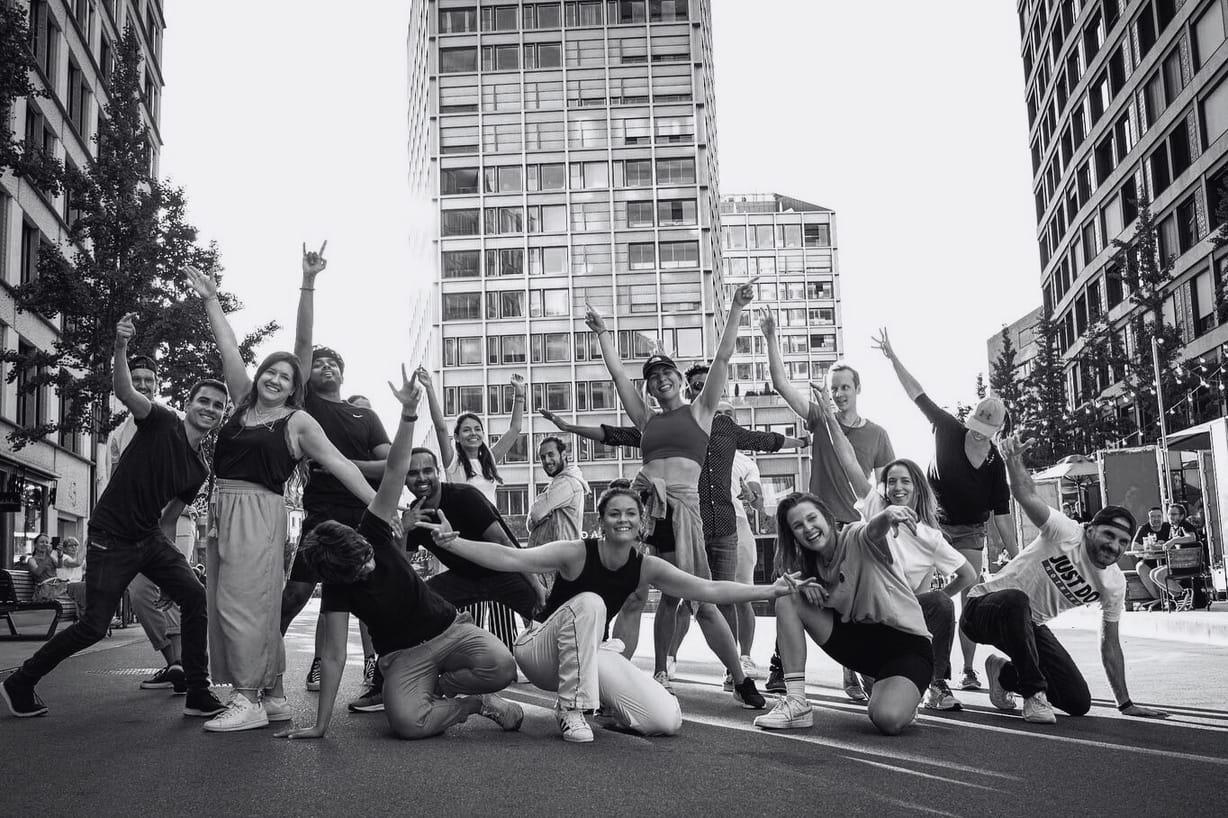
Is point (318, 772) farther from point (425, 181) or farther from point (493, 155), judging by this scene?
point (425, 181)

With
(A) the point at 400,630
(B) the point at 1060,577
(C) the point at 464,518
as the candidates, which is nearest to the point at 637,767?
(A) the point at 400,630

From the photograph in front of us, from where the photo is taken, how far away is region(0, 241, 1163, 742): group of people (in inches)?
229

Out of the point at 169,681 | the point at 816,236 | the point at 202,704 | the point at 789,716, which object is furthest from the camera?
the point at 816,236

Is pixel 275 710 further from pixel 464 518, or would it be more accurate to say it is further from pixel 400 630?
pixel 464 518

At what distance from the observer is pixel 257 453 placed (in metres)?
6.23

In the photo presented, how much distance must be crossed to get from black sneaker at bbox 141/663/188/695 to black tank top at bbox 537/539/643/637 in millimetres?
3190

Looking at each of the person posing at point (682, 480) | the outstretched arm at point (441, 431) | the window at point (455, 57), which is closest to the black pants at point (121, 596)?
the outstretched arm at point (441, 431)

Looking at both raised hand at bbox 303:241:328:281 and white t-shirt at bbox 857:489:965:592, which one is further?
raised hand at bbox 303:241:328:281

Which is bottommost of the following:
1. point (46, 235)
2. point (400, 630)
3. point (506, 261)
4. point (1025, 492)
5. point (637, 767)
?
point (637, 767)

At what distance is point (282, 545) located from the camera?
6.36 metres

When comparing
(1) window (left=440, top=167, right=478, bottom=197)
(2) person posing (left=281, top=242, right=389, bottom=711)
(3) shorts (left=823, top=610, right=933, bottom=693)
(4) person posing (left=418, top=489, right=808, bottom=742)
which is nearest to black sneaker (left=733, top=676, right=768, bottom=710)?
(3) shorts (left=823, top=610, right=933, bottom=693)

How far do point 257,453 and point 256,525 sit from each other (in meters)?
0.36

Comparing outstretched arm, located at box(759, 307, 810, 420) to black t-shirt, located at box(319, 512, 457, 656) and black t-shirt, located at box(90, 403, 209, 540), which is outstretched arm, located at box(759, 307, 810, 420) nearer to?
black t-shirt, located at box(319, 512, 457, 656)

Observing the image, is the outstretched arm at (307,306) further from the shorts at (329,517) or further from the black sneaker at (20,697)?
the black sneaker at (20,697)
